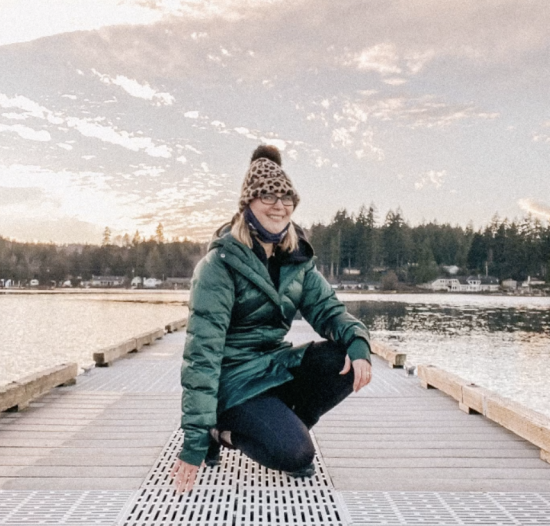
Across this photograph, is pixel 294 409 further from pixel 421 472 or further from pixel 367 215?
pixel 367 215

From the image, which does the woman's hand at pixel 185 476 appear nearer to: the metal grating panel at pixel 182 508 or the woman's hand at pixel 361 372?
the metal grating panel at pixel 182 508

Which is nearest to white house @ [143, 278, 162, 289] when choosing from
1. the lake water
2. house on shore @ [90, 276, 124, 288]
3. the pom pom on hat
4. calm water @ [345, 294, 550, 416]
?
house on shore @ [90, 276, 124, 288]

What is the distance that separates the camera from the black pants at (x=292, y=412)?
273 centimetres

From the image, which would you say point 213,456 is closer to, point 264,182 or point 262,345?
point 262,345

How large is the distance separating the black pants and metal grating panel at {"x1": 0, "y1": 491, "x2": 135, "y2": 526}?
0.65 m

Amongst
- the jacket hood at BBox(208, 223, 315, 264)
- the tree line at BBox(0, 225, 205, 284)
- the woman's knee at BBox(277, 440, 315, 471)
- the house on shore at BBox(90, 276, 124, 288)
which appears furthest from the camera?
the house on shore at BBox(90, 276, 124, 288)

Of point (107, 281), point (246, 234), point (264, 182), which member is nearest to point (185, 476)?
point (246, 234)

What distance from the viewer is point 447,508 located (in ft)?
8.65

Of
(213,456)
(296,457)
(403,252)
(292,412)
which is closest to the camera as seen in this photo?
(296,457)

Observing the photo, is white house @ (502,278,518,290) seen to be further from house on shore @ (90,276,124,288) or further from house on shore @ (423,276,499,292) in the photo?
house on shore @ (90,276,124,288)

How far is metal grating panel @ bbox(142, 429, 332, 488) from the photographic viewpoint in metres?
2.89

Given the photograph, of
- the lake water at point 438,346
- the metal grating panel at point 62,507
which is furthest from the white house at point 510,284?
the metal grating panel at point 62,507

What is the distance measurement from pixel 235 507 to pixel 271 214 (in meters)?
1.50

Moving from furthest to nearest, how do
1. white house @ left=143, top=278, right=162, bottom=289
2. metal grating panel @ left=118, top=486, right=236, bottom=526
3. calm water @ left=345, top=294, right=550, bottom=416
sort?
white house @ left=143, top=278, right=162, bottom=289, calm water @ left=345, top=294, right=550, bottom=416, metal grating panel @ left=118, top=486, right=236, bottom=526
